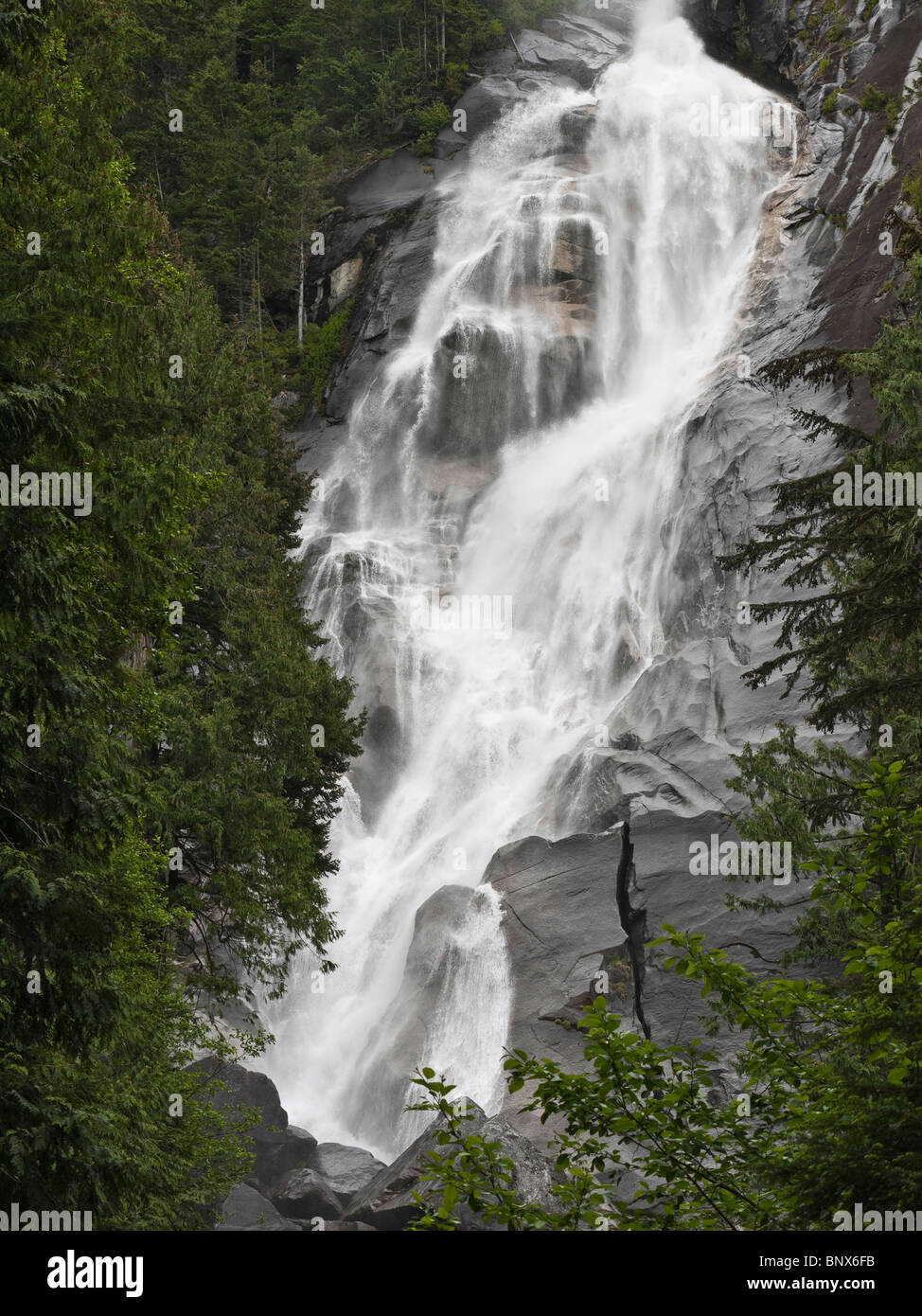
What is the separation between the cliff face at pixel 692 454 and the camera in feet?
67.3

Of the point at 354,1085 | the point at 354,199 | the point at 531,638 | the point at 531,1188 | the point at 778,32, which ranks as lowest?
the point at 531,1188

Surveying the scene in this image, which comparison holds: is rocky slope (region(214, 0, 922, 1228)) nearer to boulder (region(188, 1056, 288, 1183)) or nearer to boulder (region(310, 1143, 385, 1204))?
boulder (region(310, 1143, 385, 1204))

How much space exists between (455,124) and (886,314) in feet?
89.8

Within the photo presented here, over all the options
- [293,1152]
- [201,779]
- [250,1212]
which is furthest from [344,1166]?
[201,779]

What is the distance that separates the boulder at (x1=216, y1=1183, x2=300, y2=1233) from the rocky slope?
0.09 metres

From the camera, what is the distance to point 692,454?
2981 centimetres

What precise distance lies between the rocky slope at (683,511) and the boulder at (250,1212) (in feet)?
0.30

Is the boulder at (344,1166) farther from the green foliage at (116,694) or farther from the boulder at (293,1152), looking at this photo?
the green foliage at (116,694)

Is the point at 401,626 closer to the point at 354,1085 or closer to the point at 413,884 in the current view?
the point at 413,884

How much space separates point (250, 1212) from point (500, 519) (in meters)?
23.3

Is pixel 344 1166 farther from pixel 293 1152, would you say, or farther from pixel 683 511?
pixel 683 511

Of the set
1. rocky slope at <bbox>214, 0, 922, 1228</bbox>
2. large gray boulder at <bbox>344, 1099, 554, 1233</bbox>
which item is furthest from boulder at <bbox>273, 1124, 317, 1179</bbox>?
large gray boulder at <bbox>344, 1099, 554, 1233</bbox>

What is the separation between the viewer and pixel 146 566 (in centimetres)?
1002
